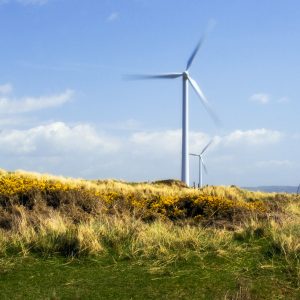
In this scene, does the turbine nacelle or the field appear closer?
the field

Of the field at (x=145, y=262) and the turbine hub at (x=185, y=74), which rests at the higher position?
the turbine hub at (x=185, y=74)

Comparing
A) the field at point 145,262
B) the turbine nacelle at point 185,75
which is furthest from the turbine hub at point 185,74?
the field at point 145,262

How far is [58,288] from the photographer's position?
9.47 m

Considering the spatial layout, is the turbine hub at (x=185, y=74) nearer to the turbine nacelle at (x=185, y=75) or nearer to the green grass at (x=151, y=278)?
the turbine nacelle at (x=185, y=75)

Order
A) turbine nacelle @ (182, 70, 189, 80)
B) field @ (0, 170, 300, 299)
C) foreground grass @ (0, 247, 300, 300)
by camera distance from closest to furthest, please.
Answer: foreground grass @ (0, 247, 300, 300) → field @ (0, 170, 300, 299) → turbine nacelle @ (182, 70, 189, 80)

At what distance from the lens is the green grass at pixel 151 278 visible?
9.13 meters

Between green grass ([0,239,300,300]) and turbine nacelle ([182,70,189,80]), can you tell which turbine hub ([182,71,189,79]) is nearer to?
turbine nacelle ([182,70,189,80])

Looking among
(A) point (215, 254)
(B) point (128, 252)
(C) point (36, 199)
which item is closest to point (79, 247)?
(B) point (128, 252)

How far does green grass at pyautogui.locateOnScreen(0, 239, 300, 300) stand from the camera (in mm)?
9133

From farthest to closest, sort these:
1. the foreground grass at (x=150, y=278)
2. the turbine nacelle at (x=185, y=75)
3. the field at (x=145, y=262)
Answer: the turbine nacelle at (x=185, y=75) → the field at (x=145, y=262) → the foreground grass at (x=150, y=278)

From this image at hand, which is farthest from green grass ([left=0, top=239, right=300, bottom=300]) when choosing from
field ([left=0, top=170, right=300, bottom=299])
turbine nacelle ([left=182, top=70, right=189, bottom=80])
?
turbine nacelle ([left=182, top=70, right=189, bottom=80])

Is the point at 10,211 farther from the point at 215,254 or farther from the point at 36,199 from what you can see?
the point at 215,254

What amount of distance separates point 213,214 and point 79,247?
9882 mm

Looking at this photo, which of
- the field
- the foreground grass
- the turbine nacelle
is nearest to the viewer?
the foreground grass
